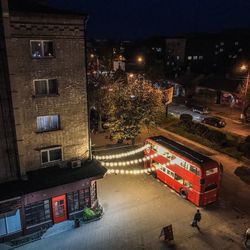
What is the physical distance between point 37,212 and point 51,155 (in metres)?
4.24

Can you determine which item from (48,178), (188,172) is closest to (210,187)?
(188,172)

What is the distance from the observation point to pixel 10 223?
1930cm

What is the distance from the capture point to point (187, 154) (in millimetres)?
23578

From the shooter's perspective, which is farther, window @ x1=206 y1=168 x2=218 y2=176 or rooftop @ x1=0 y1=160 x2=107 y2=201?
window @ x1=206 y1=168 x2=218 y2=176

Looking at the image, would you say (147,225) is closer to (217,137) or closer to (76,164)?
(76,164)

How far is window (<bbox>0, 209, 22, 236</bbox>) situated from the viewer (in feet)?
62.3

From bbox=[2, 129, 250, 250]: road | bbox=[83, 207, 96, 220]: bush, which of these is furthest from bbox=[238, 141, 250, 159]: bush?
bbox=[83, 207, 96, 220]: bush

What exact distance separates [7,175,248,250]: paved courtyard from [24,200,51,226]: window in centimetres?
146

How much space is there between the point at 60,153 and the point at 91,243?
275 inches

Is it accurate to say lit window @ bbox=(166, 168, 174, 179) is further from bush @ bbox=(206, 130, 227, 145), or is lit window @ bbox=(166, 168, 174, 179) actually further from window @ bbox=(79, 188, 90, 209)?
bush @ bbox=(206, 130, 227, 145)

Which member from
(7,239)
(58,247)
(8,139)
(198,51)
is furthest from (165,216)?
(198,51)

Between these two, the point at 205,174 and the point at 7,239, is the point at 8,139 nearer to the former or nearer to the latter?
the point at 7,239

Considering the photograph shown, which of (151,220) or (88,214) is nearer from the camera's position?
(88,214)

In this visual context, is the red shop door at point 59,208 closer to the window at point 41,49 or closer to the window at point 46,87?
the window at point 46,87
